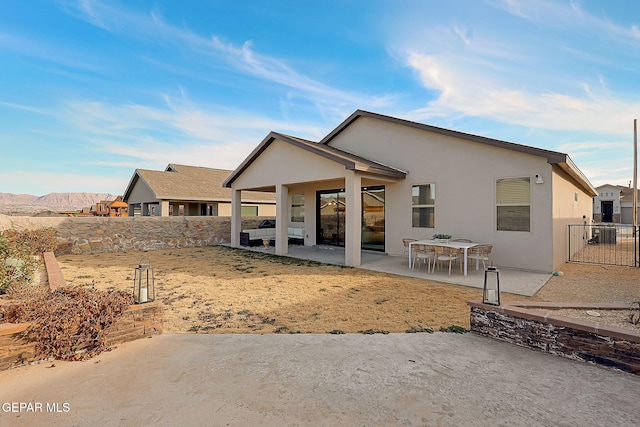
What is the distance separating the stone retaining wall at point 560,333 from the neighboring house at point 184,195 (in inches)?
827

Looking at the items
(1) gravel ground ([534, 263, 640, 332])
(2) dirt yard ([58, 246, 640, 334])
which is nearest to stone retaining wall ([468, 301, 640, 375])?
(1) gravel ground ([534, 263, 640, 332])

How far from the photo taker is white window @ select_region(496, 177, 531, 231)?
336 inches

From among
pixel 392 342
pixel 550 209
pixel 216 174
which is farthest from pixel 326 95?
pixel 216 174

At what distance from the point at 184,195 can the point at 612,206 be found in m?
47.4

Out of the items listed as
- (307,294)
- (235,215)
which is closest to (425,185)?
(307,294)

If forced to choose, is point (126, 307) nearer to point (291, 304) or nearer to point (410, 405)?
point (291, 304)

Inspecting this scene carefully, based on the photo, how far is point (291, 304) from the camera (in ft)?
18.9

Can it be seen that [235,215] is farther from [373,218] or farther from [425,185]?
[425,185]

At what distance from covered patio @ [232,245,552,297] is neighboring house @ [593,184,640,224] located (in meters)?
37.2

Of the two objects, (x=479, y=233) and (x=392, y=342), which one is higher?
(x=479, y=233)

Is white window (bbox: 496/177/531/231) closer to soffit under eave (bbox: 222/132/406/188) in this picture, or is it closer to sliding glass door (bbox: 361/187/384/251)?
soffit under eave (bbox: 222/132/406/188)

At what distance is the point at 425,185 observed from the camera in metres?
10.5

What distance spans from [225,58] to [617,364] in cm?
1507

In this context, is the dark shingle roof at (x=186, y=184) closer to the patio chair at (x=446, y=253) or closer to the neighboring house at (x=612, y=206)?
the patio chair at (x=446, y=253)
